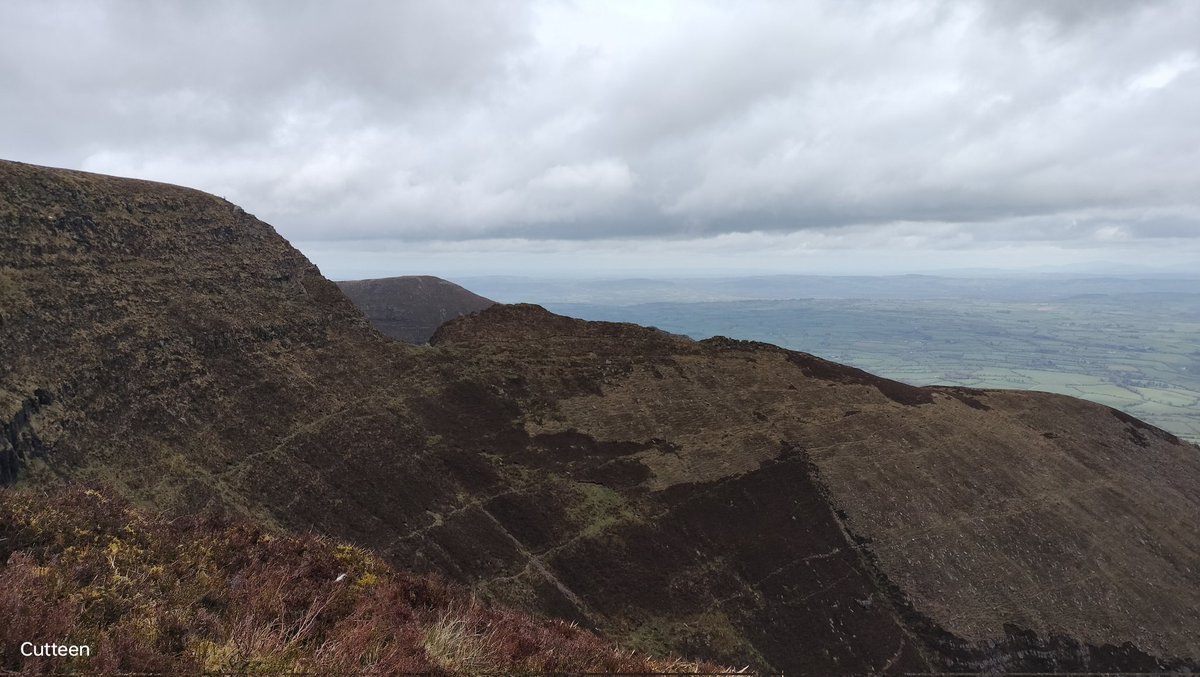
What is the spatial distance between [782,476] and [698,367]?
18.4 meters

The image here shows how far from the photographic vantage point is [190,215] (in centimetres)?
5781

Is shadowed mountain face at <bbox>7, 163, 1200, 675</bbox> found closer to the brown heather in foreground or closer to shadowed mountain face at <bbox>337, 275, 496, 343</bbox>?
the brown heather in foreground

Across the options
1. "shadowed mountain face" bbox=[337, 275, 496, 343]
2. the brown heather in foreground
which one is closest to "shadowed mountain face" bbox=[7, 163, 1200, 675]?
the brown heather in foreground

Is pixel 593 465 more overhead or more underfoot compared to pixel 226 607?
more underfoot

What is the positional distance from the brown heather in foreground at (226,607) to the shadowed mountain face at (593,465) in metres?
24.5

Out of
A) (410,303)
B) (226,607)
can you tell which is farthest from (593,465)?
(410,303)

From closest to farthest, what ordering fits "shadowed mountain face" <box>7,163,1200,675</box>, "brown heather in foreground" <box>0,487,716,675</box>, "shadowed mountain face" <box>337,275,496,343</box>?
"brown heather in foreground" <box>0,487,716,675</box>, "shadowed mountain face" <box>7,163,1200,675</box>, "shadowed mountain face" <box>337,275,496,343</box>

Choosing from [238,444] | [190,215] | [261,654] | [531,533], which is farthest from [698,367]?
[261,654]

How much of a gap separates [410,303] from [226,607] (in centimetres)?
15802

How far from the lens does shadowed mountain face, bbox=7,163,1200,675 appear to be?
35.0m

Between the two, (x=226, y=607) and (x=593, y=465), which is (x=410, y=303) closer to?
(x=593, y=465)

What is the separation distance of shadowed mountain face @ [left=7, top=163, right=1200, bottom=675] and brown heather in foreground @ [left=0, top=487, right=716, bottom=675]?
80.4 ft

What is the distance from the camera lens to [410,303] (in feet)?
520

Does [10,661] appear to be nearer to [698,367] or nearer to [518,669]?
[518,669]
